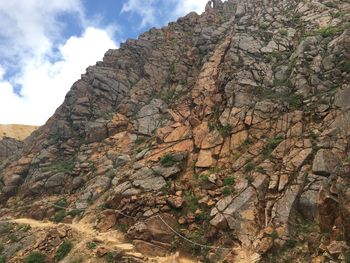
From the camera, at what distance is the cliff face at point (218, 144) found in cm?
2083

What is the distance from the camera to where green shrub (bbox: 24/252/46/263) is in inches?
949

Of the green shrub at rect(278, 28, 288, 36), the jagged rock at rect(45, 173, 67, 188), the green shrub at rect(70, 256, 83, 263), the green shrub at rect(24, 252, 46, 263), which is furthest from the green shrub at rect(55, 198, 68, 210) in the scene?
the green shrub at rect(278, 28, 288, 36)

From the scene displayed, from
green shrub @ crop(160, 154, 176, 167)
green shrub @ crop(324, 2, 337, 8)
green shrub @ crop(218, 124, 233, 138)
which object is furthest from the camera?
green shrub @ crop(324, 2, 337, 8)

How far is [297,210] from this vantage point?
2056cm

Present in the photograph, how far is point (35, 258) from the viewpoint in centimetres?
2427

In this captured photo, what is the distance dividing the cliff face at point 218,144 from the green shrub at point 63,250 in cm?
289

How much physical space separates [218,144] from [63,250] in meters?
13.1

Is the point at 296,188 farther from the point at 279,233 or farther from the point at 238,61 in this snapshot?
the point at 238,61

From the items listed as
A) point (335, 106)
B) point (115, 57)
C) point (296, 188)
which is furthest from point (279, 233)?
point (115, 57)

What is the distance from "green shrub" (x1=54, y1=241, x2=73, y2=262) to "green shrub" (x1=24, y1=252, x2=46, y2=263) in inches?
36.6

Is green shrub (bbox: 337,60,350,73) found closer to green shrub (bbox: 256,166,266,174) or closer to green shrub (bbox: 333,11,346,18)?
green shrub (bbox: 256,166,266,174)

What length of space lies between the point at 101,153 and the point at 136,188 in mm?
11102

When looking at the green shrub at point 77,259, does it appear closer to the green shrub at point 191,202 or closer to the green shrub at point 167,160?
the green shrub at point 191,202

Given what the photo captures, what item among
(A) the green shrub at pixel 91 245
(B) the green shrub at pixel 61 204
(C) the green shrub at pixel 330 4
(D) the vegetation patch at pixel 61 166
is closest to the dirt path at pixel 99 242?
(A) the green shrub at pixel 91 245
